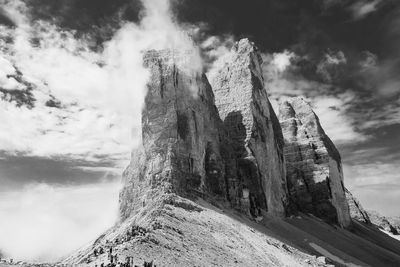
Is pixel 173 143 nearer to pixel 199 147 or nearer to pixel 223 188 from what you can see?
pixel 199 147

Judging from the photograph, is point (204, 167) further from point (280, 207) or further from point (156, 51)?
point (280, 207)

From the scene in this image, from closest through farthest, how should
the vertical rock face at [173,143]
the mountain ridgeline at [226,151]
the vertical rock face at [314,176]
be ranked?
the vertical rock face at [173,143] < the mountain ridgeline at [226,151] < the vertical rock face at [314,176]

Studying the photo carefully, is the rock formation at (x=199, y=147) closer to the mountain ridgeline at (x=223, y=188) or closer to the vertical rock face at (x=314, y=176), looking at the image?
the mountain ridgeline at (x=223, y=188)

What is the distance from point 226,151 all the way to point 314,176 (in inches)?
2659

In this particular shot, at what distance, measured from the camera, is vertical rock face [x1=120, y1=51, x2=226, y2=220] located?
312ft

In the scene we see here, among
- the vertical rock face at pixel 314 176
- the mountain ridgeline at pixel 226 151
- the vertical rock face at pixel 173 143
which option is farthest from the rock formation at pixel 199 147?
the vertical rock face at pixel 314 176

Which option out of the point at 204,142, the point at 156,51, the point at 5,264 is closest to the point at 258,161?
the point at 204,142

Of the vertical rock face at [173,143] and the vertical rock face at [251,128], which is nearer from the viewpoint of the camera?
the vertical rock face at [173,143]

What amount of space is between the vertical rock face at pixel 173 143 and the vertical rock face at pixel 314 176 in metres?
60.8

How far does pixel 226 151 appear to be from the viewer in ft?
403

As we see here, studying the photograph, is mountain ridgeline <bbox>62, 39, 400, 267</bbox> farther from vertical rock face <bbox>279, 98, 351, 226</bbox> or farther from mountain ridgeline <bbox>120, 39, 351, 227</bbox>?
vertical rock face <bbox>279, 98, 351, 226</bbox>

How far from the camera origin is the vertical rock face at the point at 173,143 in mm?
95125

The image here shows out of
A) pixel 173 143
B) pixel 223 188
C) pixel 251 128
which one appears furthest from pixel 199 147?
pixel 251 128

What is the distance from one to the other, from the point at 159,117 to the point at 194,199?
22.5 meters
